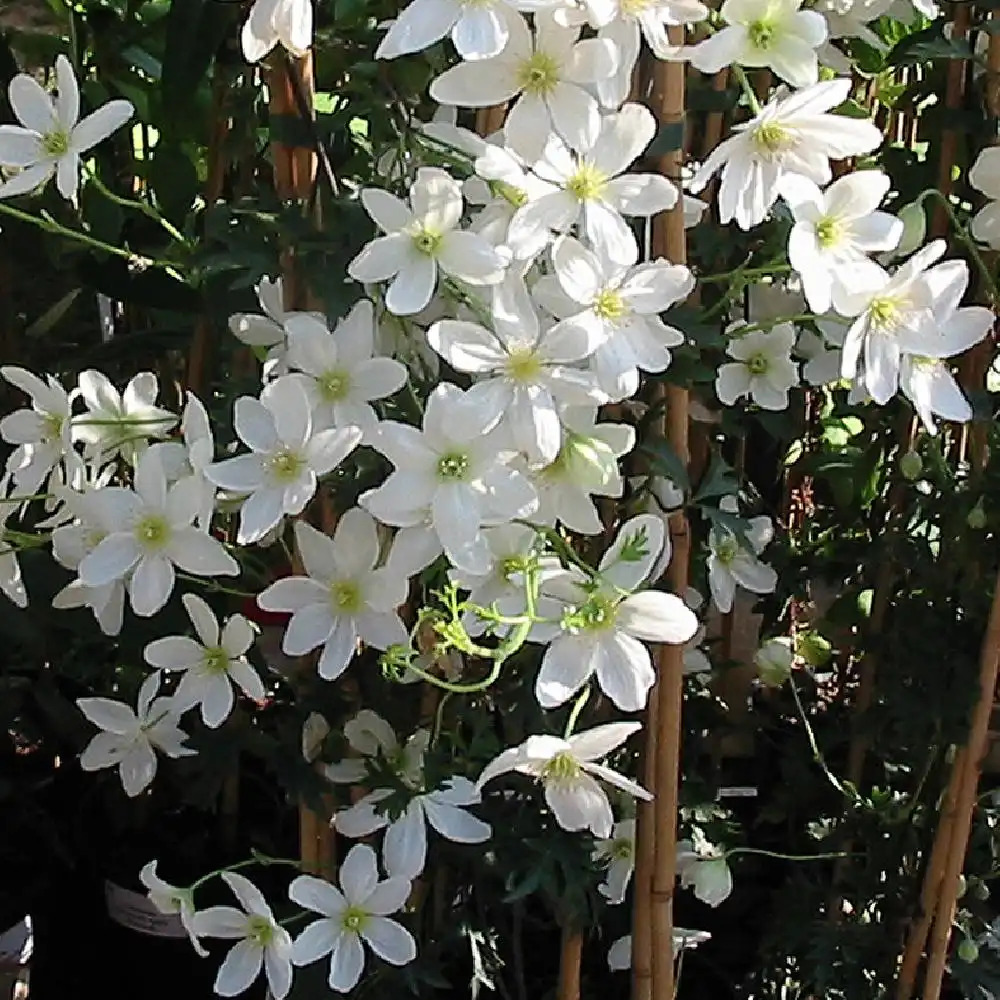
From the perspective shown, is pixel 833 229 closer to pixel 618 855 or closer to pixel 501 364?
pixel 501 364

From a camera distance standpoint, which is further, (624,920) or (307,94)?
(624,920)

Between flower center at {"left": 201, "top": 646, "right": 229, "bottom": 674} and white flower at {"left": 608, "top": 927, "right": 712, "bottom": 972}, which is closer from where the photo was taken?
flower center at {"left": 201, "top": 646, "right": 229, "bottom": 674}

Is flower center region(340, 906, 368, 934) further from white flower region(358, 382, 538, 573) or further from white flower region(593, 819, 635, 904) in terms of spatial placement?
white flower region(358, 382, 538, 573)

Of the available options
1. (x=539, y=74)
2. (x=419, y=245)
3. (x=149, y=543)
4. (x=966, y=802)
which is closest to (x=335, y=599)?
(x=149, y=543)

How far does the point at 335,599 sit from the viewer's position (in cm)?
86

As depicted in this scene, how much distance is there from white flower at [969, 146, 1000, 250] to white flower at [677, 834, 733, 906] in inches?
19.7

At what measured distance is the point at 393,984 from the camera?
113 centimetres

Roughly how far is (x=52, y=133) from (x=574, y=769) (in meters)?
0.49

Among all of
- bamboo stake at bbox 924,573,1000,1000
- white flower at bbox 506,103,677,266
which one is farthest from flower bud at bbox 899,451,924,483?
white flower at bbox 506,103,677,266

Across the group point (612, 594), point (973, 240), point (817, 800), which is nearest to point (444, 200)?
point (612, 594)

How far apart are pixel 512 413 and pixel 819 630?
2.22 feet

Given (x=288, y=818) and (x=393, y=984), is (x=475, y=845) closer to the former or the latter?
(x=393, y=984)

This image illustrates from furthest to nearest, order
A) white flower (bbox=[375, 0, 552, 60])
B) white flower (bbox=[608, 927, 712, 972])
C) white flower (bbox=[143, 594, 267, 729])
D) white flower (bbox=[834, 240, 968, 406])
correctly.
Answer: white flower (bbox=[608, 927, 712, 972]) < white flower (bbox=[143, 594, 267, 729]) < white flower (bbox=[834, 240, 968, 406]) < white flower (bbox=[375, 0, 552, 60])

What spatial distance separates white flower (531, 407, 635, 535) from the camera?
79 centimetres
